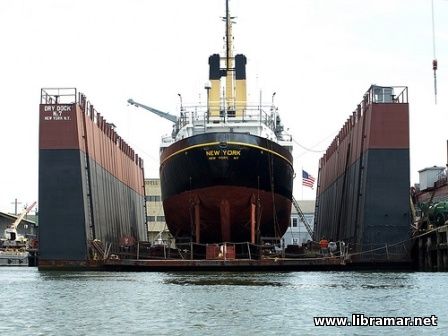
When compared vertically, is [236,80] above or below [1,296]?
above

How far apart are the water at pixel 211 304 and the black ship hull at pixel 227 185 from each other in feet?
25.5

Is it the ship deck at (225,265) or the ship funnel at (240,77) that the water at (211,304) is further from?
the ship funnel at (240,77)

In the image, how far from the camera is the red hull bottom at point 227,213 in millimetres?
36156

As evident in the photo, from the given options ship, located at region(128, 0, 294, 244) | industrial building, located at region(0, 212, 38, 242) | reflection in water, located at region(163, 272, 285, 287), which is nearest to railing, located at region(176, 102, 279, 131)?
ship, located at region(128, 0, 294, 244)

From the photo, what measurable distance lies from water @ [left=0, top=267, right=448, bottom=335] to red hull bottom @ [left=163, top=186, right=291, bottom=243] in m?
7.85

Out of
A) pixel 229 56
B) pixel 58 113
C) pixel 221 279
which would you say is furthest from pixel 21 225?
pixel 221 279

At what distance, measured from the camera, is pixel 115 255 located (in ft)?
126

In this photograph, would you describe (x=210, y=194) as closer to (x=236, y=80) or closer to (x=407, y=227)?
(x=407, y=227)

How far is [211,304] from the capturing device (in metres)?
19.1

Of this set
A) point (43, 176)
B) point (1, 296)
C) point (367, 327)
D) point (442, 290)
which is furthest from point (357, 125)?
point (367, 327)

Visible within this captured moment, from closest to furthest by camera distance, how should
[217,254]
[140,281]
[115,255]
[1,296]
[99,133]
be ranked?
[1,296] → [140,281] → [217,254] → [115,255] → [99,133]

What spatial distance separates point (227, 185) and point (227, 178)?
410mm

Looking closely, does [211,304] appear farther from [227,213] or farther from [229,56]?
[229,56]

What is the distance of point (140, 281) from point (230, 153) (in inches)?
364
